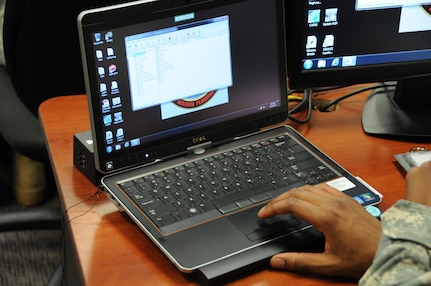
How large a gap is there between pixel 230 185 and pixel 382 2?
0.46 m

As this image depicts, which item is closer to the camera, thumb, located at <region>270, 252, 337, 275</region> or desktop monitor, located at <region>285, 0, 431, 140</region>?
thumb, located at <region>270, 252, 337, 275</region>

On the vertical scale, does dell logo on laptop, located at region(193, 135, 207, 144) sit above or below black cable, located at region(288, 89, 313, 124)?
above

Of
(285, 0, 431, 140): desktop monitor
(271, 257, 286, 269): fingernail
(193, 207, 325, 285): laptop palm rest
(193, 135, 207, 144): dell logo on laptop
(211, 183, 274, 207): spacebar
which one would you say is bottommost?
(271, 257, 286, 269): fingernail

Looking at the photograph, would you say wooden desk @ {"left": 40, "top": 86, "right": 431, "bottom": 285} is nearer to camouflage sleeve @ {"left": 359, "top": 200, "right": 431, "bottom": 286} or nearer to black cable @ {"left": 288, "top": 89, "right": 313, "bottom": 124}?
black cable @ {"left": 288, "top": 89, "right": 313, "bottom": 124}

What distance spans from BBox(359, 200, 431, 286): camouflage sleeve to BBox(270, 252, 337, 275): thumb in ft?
0.38

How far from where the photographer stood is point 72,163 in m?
1.29

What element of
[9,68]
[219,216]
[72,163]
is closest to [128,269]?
[219,216]

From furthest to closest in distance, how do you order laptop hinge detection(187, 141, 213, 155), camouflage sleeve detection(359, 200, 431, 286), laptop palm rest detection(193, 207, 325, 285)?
laptop hinge detection(187, 141, 213, 155), laptop palm rest detection(193, 207, 325, 285), camouflage sleeve detection(359, 200, 431, 286)

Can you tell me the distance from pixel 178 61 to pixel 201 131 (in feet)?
0.45

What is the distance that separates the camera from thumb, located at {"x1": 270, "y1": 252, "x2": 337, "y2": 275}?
1.03 m

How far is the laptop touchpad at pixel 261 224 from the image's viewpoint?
42.8 inches

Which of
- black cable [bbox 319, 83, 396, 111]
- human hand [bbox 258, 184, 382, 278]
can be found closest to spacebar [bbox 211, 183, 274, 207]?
human hand [bbox 258, 184, 382, 278]

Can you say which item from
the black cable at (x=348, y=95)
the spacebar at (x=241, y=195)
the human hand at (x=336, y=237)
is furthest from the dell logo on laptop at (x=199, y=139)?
the black cable at (x=348, y=95)

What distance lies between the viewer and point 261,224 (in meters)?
1.11
